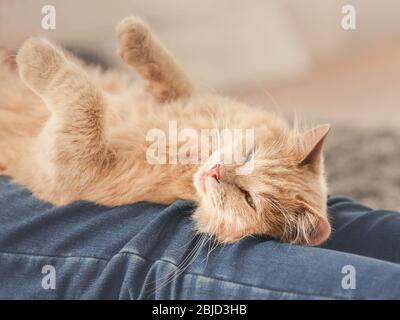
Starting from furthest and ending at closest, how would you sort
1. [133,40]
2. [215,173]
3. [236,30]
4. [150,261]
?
[236,30], [133,40], [215,173], [150,261]

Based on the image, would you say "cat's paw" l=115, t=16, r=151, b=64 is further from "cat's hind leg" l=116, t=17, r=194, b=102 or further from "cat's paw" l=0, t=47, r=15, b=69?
"cat's paw" l=0, t=47, r=15, b=69

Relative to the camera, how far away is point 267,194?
1.41m

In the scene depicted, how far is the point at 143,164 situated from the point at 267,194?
35 centimetres

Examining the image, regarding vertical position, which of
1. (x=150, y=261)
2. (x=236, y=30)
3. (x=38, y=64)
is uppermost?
(x=236, y=30)

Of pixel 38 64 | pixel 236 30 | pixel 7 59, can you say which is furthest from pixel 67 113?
pixel 236 30

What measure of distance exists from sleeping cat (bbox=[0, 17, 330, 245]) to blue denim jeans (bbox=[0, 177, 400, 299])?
60 millimetres

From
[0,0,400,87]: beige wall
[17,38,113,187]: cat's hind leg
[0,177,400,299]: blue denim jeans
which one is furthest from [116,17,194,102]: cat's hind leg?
[0,0,400,87]: beige wall

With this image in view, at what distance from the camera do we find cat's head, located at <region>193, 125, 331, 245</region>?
1369mm

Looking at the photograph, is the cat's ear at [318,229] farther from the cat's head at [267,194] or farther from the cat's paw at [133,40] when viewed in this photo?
the cat's paw at [133,40]

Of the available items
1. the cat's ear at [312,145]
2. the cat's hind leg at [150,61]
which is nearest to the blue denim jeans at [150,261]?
the cat's ear at [312,145]

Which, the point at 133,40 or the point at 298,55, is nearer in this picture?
the point at 133,40

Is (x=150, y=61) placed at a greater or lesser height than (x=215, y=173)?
greater

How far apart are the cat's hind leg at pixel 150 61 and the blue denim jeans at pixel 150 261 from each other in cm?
44

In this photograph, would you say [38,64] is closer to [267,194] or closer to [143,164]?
[143,164]
